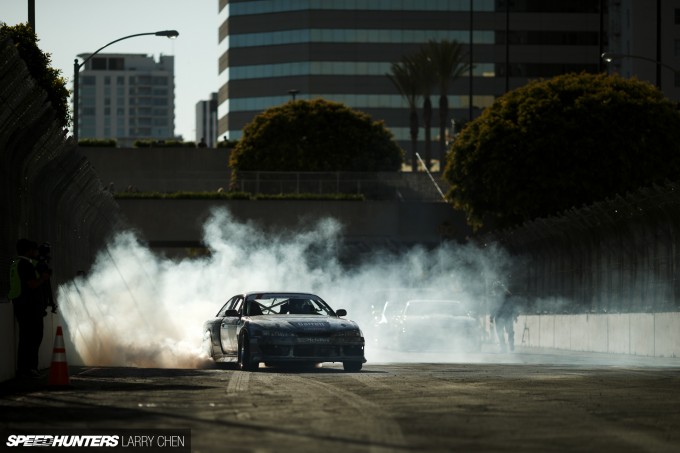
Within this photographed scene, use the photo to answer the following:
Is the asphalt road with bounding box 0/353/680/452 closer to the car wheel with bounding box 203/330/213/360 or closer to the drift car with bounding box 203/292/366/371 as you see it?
the drift car with bounding box 203/292/366/371

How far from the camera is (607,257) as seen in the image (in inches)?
1273

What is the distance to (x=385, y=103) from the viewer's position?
142 meters

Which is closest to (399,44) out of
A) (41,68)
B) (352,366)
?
(41,68)

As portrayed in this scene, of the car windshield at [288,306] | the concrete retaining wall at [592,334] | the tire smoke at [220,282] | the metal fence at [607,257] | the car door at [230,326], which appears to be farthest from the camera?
the metal fence at [607,257]

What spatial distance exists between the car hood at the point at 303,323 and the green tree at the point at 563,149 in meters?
36.0

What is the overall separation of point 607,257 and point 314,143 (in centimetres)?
6300

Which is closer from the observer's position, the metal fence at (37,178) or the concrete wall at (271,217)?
the metal fence at (37,178)

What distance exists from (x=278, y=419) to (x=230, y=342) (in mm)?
11001

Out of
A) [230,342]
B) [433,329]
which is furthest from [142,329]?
[433,329]

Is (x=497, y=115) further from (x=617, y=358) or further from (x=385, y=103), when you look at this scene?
(x=385, y=103)

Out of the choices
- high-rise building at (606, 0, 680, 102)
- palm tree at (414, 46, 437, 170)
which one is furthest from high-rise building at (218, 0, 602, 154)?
palm tree at (414, 46, 437, 170)

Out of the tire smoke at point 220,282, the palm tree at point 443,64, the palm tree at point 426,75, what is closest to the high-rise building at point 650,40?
the palm tree at point 443,64

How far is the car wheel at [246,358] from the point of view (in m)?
22.1

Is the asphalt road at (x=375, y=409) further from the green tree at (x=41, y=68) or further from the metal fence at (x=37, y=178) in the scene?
the green tree at (x=41, y=68)
